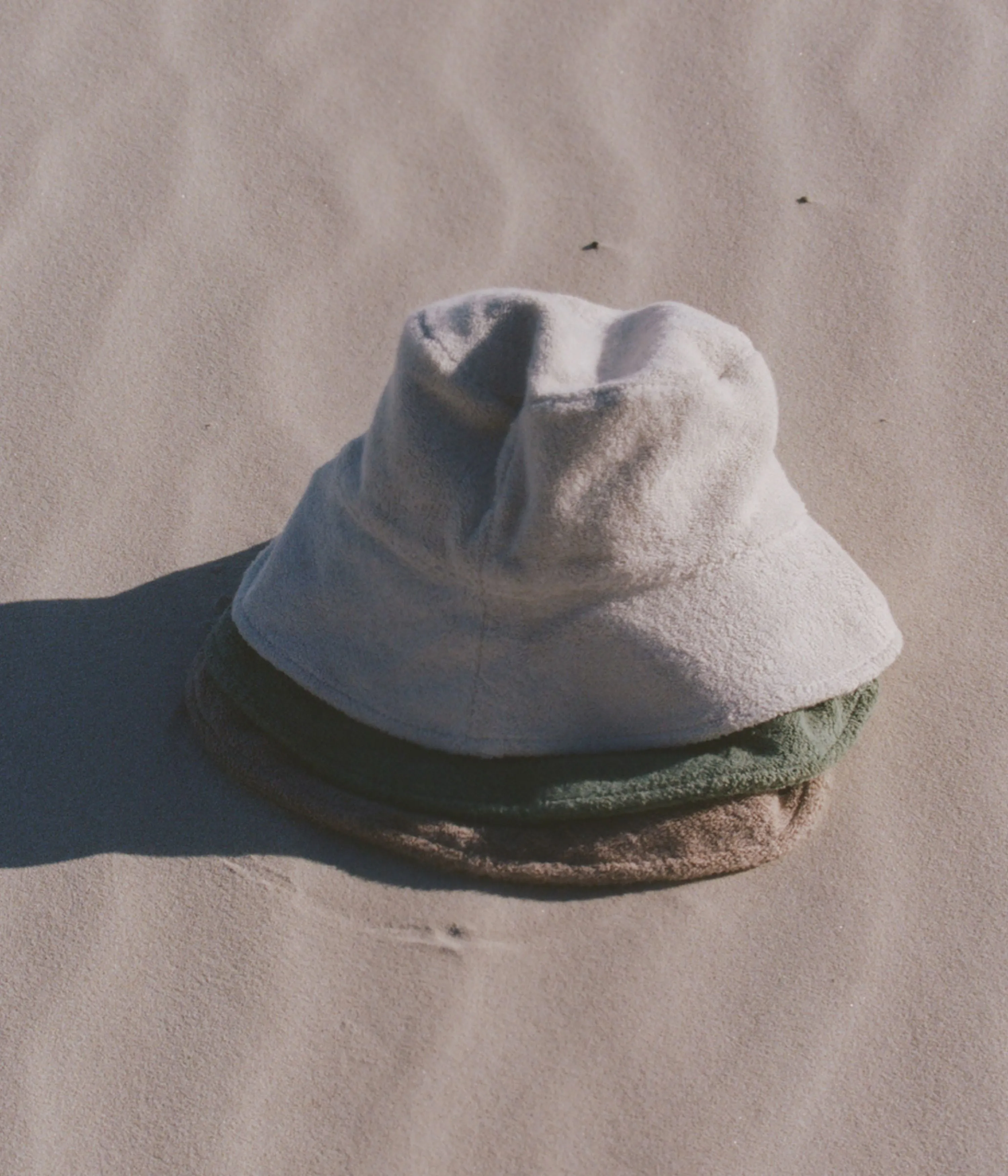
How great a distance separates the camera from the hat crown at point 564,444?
1951 millimetres

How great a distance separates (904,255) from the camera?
311 cm

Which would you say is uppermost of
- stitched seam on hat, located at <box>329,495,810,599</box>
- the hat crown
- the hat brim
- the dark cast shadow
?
the hat crown

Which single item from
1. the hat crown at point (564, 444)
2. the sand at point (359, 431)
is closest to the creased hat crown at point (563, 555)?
the hat crown at point (564, 444)

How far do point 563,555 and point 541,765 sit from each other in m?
0.37

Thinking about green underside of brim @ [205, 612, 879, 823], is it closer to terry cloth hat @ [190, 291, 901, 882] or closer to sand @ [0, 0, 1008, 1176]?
terry cloth hat @ [190, 291, 901, 882]

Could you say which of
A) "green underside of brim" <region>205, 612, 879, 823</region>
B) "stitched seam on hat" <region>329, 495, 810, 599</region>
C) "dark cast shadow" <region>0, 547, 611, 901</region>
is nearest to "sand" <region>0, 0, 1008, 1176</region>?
"dark cast shadow" <region>0, 547, 611, 901</region>

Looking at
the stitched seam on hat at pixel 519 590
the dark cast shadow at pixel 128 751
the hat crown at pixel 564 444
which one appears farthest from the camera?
the dark cast shadow at pixel 128 751

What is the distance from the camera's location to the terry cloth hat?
6.58 feet

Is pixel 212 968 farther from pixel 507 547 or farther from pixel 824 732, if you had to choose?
pixel 824 732

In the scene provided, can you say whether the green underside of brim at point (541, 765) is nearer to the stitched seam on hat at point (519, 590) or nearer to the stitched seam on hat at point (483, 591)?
the stitched seam on hat at point (483, 591)

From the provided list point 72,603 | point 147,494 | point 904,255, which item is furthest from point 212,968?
point 904,255

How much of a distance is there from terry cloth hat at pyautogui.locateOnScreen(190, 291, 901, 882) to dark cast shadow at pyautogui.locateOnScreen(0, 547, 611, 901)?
5 centimetres

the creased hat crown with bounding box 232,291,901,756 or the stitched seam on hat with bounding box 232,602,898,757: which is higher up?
the creased hat crown with bounding box 232,291,901,756

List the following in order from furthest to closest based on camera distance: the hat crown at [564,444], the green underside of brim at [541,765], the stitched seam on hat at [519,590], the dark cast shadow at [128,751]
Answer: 1. the dark cast shadow at [128,751]
2. the green underside of brim at [541,765]
3. the stitched seam on hat at [519,590]
4. the hat crown at [564,444]
